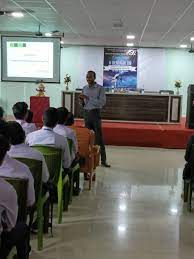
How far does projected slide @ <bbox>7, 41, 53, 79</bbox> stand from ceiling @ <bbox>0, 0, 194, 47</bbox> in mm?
623

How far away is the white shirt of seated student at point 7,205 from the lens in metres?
2.03

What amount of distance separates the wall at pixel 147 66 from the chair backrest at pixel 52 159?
11.0 m

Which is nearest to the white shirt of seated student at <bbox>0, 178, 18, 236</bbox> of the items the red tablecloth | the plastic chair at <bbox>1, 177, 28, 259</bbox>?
the plastic chair at <bbox>1, 177, 28, 259</bbox>

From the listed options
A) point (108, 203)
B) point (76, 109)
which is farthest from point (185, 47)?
point (108, 203)

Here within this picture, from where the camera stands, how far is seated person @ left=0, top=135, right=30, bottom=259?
2.04 m

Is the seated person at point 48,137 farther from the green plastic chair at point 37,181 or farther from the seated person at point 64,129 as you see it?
the green plastic chair at point 37,181

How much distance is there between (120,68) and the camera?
14.6 meters

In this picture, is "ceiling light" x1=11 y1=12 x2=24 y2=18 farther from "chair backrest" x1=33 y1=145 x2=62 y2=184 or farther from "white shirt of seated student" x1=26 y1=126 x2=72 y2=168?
"chair backrest" x1=33 y1=145 x2=62 y2=184

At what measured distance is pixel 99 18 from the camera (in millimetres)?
8625

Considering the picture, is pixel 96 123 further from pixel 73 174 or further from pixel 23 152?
pixel 23 152

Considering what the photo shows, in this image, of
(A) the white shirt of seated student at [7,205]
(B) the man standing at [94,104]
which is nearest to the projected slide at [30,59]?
(B) the man standing at [94,104]

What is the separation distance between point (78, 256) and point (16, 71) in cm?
662

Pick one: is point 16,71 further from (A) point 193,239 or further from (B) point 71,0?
(A) point 193,239

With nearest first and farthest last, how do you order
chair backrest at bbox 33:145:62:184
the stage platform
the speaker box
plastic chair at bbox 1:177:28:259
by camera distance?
plastic chair at bbox 1:177:28:259 → chair backrest at bbox 33:145:62:184 → the stage platform → the speaker box
